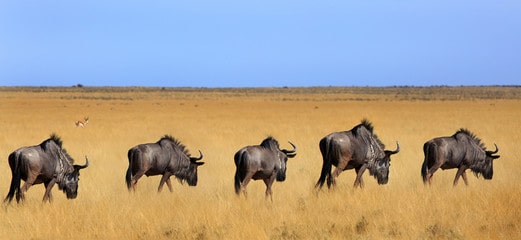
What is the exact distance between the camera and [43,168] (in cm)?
1104

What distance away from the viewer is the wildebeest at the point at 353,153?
12.8 m

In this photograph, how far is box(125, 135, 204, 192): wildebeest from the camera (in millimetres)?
12367

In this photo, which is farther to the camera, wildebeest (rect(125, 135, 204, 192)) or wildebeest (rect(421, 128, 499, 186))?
wildebeest (rect(421, 128, 499, 186))

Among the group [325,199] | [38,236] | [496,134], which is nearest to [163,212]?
[38,236]

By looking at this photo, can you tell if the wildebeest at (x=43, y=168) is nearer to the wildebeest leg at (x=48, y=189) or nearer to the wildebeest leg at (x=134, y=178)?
the wildebeest leg at (x=48, y=189)

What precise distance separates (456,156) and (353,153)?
83.4 inches

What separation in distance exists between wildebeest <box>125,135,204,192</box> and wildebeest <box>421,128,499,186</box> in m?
4.39

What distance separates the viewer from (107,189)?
45.8 feet

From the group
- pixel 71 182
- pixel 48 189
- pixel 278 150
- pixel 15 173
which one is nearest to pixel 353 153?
pixel 278 150

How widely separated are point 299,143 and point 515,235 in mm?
14920

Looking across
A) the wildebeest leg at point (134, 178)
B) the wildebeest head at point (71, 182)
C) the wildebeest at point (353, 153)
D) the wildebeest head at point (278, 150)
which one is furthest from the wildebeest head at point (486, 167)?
the wildebeest head at point (71, 182)

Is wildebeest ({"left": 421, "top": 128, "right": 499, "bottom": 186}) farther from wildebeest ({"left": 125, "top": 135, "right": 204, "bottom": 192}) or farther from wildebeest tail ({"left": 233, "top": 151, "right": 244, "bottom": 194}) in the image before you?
wildebeest ({"left": 125, "top": 135, "right": 204, "bottom": 192})

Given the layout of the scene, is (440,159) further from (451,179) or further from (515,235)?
(515,235)

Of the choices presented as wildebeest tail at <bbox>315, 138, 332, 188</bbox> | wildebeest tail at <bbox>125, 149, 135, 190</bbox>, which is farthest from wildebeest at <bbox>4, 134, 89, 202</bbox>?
wildebeest tail at <bbox>315, 138, 332, 188</bbox>
